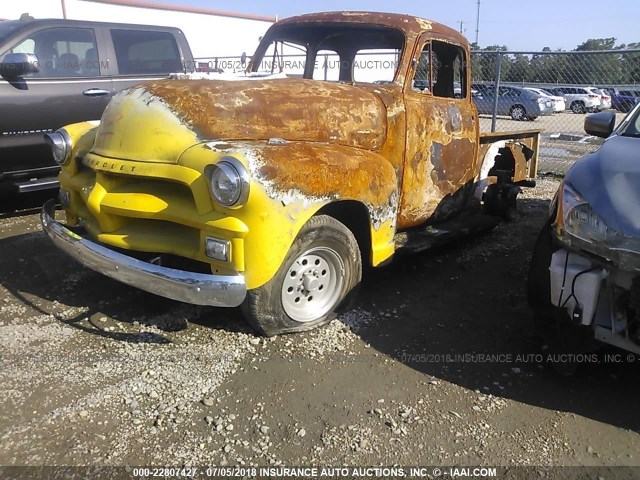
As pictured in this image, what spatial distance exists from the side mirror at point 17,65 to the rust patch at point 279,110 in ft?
8.09

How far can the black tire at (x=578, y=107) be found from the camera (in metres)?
27.4

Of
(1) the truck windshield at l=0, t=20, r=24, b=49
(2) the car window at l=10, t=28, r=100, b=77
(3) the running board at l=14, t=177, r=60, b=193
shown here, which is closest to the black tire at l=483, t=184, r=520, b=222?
(3) the running board at l=14, t=177, r=60, b=193

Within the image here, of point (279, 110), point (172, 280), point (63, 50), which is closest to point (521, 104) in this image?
point (63, 50)

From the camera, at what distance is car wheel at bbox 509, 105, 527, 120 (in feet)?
70.3

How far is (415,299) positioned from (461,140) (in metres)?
1.54

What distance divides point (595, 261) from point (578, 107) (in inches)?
1112

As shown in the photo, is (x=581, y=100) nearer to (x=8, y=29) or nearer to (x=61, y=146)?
(x=8, y=29)

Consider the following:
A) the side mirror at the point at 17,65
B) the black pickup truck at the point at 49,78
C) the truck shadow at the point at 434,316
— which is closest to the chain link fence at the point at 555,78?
the truck shadow at the point at 434,316

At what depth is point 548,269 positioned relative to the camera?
3.12 meters

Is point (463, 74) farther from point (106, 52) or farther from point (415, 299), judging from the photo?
point (106, 52)

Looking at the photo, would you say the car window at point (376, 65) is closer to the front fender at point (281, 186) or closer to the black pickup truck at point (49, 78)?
the front fender at point (281, 186)

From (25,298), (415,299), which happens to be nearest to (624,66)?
(415,299)

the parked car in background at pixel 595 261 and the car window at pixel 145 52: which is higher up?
the car window at pixel 145 52

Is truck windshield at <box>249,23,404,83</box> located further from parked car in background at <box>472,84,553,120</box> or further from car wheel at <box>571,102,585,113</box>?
car wheel at <box>571,102,585,113</box>
